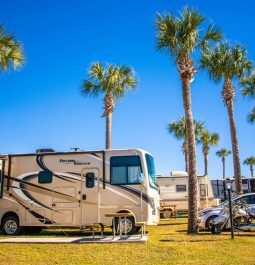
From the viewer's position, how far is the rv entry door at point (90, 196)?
13562 millimetres

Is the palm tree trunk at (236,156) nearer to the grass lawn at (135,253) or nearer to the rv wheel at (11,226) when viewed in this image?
the grass lawn at (135,253)

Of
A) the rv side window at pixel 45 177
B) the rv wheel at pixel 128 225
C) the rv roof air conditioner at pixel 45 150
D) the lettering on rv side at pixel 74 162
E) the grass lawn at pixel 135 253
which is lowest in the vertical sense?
the grass lawn at pixel 135 253

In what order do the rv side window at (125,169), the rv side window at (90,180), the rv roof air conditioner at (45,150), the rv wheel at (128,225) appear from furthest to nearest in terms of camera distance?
the rv roof air conditioner at (45,150), the rv side window at (90,180), the rv side window at (125,169), the rv wheel at (128,225)

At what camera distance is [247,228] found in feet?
45.4

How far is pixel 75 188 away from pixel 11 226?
124 inches

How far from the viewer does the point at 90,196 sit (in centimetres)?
1371

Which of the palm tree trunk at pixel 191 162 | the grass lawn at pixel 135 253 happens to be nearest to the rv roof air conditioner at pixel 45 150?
the grass lawn at pixel 135 253

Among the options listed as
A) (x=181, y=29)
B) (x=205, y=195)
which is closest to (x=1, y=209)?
(x=181, y=29)

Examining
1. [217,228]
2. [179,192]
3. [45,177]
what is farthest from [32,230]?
[179,192]

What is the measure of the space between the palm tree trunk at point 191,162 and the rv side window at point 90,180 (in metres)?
4.02

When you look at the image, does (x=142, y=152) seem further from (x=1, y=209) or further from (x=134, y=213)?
(x=1, y=209)

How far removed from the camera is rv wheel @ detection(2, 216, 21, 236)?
1417cm

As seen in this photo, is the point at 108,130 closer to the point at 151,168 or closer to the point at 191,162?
the point at 191,162

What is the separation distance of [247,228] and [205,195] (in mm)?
12281
